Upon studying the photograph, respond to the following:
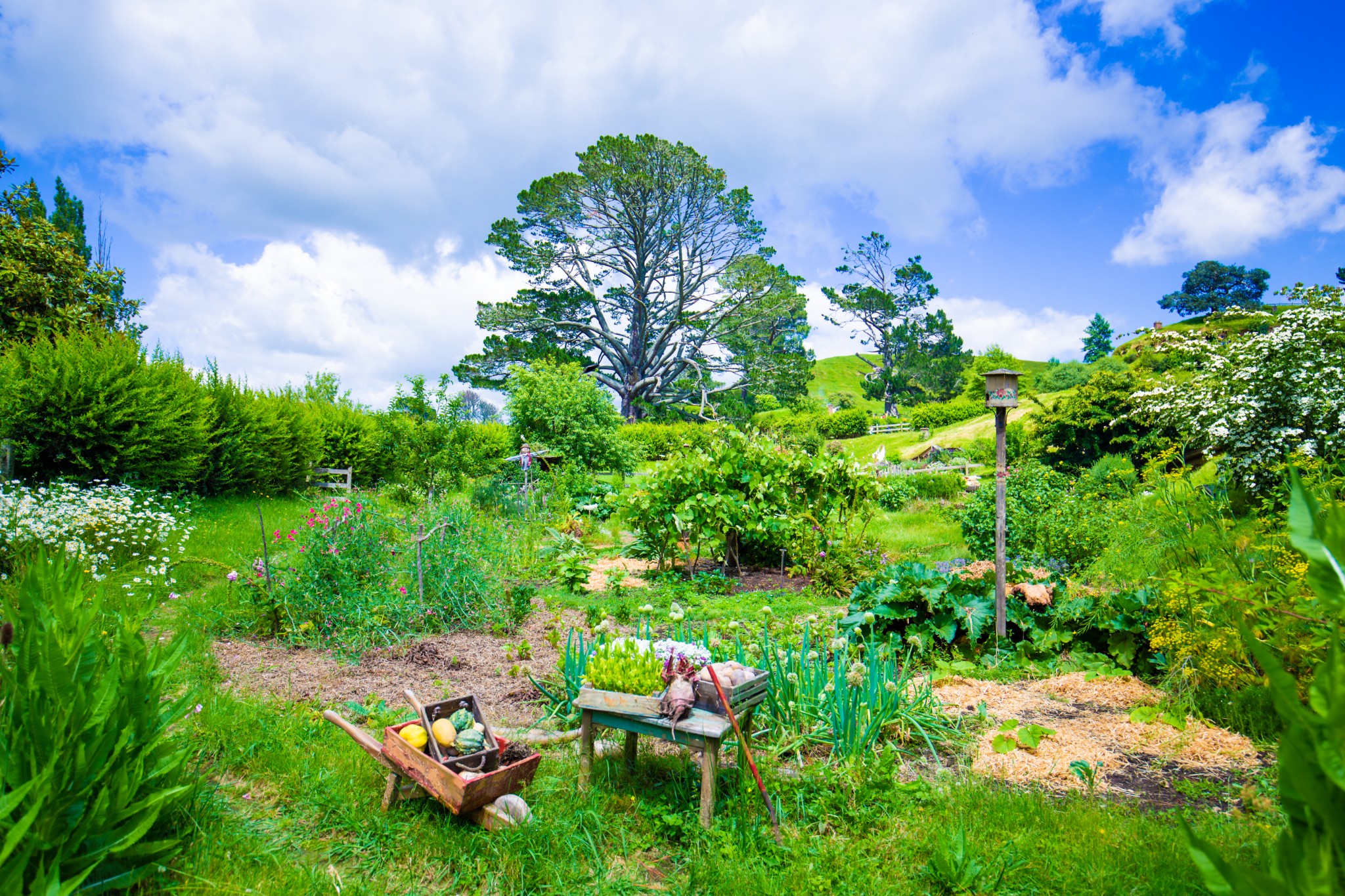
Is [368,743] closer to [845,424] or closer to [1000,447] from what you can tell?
[1000,447]

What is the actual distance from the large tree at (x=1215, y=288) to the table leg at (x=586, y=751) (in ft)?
223

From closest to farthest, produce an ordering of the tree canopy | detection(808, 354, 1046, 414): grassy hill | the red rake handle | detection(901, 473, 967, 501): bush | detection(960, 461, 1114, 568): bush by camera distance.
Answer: the red rake handle < detection(960, 461, 1114, 568): bush < the tree canopy < detection(901, 473, 967, 501): bush < detection(808, 354, 1046, 414): grassy hill

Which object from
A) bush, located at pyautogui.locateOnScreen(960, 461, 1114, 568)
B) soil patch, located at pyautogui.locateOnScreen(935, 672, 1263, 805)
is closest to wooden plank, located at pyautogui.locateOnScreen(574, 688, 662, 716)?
soil patch, located at pyautogui.locateOnScreen(935, 672, 1263, 805)

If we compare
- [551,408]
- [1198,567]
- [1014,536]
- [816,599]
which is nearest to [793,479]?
[816,599]

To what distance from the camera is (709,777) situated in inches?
105

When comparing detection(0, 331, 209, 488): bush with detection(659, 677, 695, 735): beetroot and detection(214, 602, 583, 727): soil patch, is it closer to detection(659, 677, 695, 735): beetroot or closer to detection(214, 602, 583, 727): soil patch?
detection(214, 602, 583, 727): soil patch

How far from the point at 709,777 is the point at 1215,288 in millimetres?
73512

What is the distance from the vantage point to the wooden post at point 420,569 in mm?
5328

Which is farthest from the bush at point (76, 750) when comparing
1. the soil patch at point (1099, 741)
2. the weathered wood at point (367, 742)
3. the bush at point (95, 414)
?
the bush at point (95, 414)

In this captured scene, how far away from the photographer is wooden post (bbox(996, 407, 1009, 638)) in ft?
15.9

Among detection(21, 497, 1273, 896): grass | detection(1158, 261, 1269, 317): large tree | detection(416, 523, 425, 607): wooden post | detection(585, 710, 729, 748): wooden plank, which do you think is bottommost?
detection(21, 497, 1273, 896): grass

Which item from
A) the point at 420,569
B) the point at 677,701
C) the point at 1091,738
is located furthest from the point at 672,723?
the point at 420,569

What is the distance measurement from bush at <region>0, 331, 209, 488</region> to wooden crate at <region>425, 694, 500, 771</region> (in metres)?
9.42

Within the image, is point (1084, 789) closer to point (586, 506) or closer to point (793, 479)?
point (793, 479)
